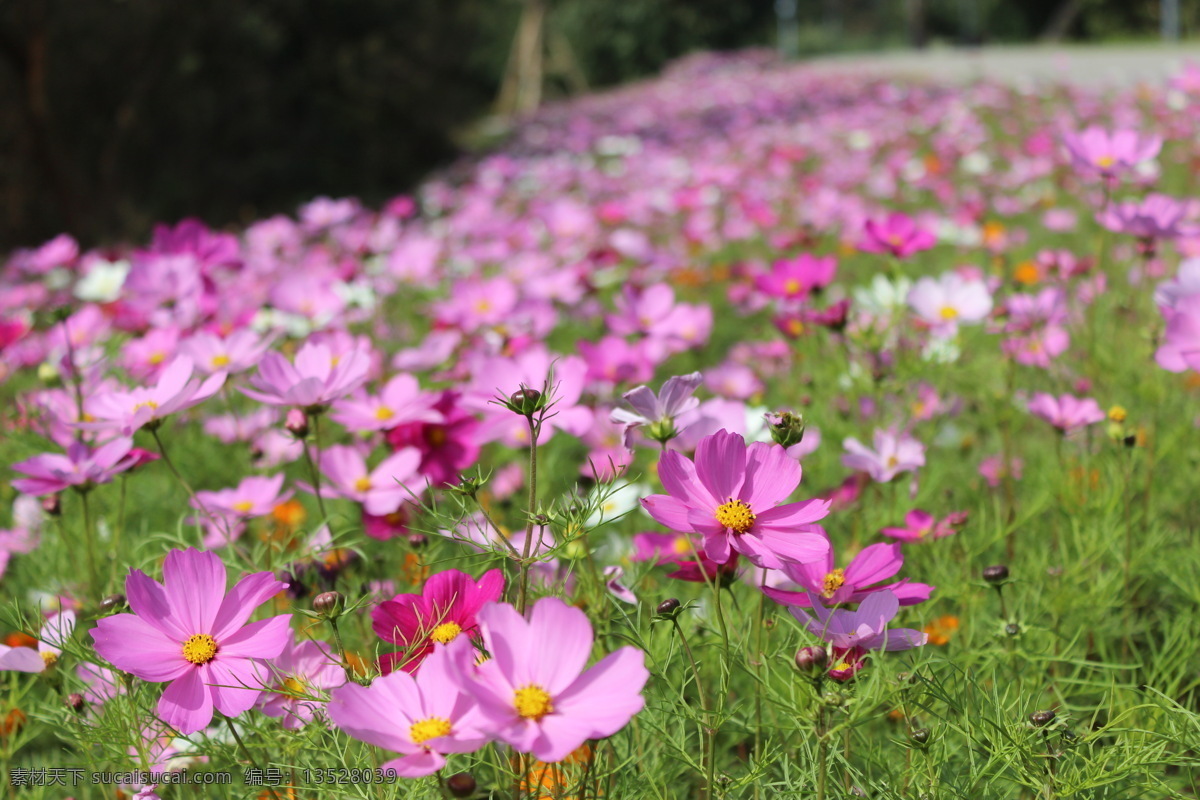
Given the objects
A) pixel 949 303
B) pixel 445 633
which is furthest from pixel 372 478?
pixel 949 303

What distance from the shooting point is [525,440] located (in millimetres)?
1314

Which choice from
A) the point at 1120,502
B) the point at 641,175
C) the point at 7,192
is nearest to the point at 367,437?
the point at 1120,502

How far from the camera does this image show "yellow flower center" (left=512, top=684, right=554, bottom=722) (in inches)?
20.9

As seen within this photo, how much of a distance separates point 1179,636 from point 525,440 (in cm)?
88

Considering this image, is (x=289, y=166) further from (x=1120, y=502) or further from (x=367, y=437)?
(x=1120, y=502)

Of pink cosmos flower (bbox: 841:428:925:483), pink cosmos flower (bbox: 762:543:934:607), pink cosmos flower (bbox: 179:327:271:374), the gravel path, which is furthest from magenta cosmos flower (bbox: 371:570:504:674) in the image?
the gravel path

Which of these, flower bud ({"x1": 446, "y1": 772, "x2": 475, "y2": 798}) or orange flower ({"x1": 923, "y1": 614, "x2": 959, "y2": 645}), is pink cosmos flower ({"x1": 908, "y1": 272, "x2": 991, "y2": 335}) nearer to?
orange flower ({"x1": 923, "y1": 614, "x2": 959, "y2": 645})

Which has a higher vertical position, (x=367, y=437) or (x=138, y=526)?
(x=367, y=437)

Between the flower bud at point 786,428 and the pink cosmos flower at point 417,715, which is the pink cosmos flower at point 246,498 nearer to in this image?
the pink cosmos flower at point 417,715

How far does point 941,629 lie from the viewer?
3.26 ft

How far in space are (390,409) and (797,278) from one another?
0.77m

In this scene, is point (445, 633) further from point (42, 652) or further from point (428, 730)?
point (42, 652)

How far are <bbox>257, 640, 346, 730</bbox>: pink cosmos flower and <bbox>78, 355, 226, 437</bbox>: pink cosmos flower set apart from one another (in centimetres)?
26

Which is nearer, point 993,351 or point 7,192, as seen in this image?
point 993,351
